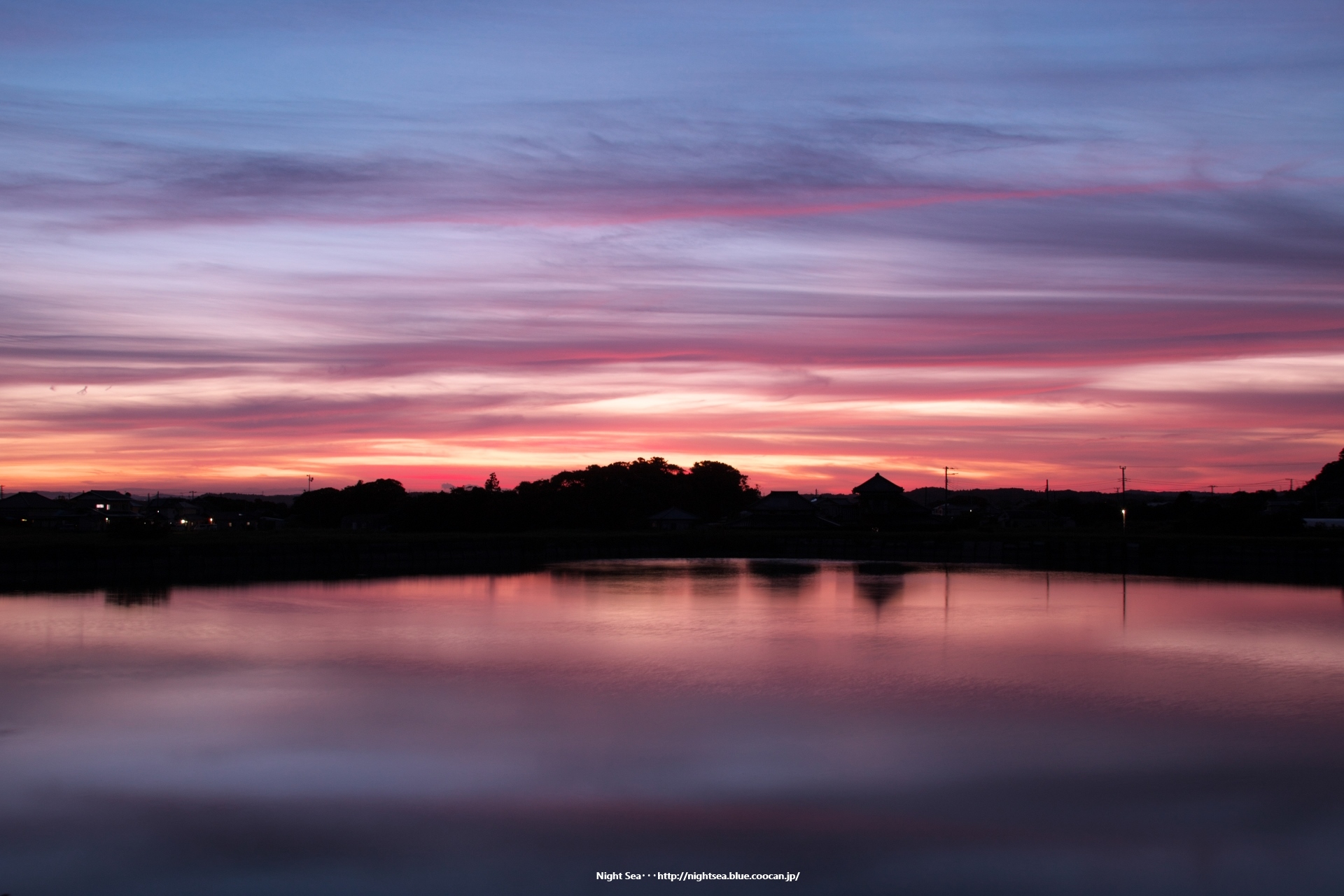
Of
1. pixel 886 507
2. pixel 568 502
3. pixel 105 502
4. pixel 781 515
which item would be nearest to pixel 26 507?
pixel 105 502

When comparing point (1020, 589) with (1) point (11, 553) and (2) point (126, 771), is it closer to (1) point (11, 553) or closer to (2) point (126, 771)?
(2) point (126, 771)

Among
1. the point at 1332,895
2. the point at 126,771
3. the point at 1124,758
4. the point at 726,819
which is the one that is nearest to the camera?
the point at 1332,895

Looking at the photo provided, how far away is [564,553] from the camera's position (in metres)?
52.3

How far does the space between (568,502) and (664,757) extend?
5441 cm

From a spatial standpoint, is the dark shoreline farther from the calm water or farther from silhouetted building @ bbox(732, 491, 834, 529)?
the calm water

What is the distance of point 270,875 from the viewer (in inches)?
331

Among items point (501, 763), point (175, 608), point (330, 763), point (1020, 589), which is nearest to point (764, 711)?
point (501, 763)

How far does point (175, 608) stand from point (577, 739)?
18224 mm

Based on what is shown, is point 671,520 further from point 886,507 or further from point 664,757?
point 664,757

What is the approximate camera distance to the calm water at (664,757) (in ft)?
28.7

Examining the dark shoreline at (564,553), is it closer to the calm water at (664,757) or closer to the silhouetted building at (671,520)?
the silhouetted building at (671,520)

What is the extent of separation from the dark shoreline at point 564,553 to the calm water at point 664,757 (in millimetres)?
14347

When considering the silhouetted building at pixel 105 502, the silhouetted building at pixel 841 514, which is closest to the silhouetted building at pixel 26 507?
the silhouetted building at pixel 105 502

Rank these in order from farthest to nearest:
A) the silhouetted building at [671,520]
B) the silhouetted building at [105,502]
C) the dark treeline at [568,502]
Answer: the silhouetted building at [105,502], the silhouetted building at [671,520], the dark treeline at [568,502]
